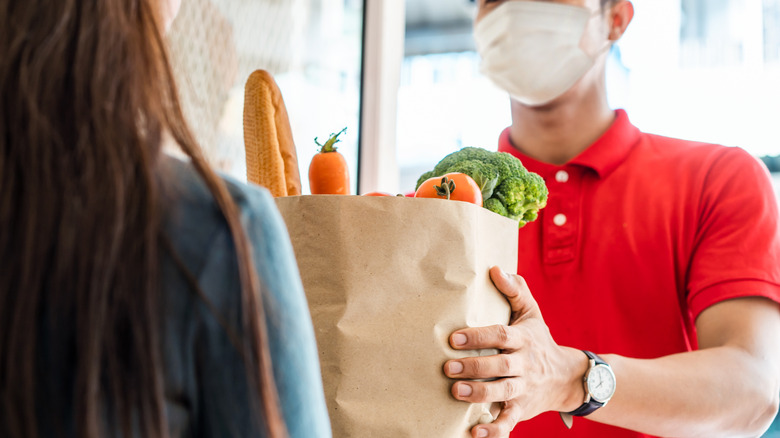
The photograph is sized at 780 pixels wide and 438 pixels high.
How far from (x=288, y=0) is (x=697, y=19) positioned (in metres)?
3.83

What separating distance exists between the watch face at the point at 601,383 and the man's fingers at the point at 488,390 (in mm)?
169

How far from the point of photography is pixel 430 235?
0.68 meters

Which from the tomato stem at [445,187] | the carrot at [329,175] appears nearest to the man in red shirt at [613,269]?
the tomato stem at [445,187]

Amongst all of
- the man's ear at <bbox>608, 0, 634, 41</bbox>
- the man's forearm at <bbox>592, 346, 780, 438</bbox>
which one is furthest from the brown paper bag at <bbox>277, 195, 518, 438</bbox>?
the man's ear at <bbox>608, 0, 634, 41</bbox>

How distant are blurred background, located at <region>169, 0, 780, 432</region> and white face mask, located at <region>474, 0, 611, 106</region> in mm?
149

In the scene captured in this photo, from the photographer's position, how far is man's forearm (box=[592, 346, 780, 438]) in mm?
941

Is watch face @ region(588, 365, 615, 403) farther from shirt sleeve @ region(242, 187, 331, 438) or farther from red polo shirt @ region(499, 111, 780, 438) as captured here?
shirt sleeve @ region(242, 187, 331, 438)

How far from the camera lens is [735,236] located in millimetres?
1074

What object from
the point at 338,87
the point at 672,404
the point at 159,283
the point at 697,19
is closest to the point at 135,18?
the point at 159,283

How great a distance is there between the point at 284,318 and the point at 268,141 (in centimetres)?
42

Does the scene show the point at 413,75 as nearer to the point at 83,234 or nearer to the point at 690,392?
the point at 690,392

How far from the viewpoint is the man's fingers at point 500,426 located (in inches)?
27.5

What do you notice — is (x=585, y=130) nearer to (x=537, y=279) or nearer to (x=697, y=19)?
(x=537, y=279)

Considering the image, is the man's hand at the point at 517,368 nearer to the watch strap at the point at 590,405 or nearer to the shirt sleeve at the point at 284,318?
the watch strap at the point at 590,405
